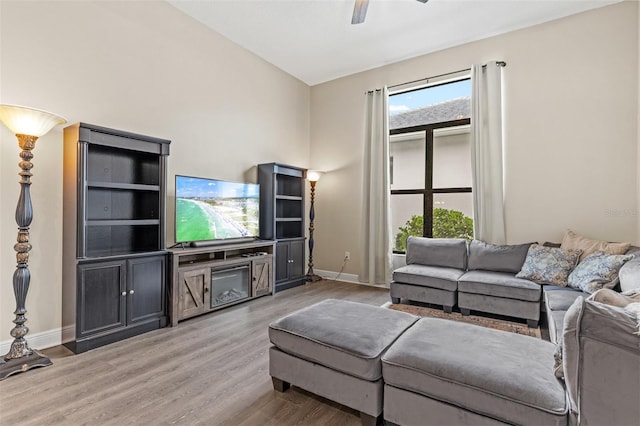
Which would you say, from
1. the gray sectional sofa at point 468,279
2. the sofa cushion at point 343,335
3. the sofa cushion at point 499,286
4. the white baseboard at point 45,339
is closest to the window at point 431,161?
the gray sectional sofa at point 468,279

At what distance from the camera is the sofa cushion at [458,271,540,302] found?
320 centimetres

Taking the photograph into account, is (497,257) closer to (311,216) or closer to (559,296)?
(559,296)

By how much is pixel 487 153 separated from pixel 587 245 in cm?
152

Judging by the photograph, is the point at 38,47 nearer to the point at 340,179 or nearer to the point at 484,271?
the point at 340,179

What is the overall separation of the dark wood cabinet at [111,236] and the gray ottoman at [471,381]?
2.42 m

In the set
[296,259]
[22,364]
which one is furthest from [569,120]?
[22,364]

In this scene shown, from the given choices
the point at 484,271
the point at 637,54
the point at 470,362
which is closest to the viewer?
the point at 470,362

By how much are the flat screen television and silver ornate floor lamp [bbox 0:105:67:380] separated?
1212 mm

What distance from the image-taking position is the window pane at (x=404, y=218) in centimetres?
492

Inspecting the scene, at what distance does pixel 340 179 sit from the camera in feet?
18.0

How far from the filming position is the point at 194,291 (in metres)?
3.37

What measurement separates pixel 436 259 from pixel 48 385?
13.1 ft

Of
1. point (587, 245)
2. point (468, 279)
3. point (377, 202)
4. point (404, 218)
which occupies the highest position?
point (377, 202)

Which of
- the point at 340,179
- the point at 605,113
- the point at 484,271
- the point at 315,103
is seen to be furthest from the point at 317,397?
the point at 315,103
